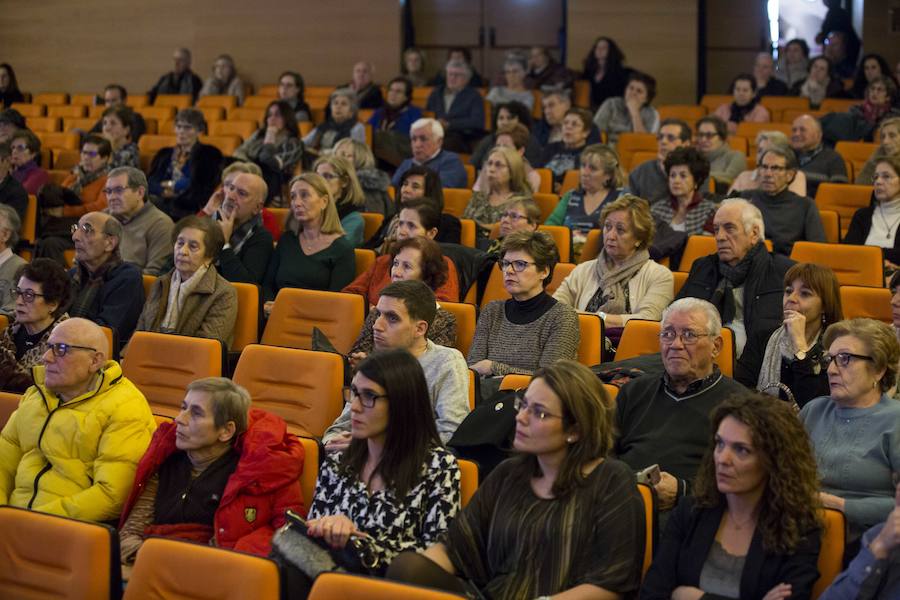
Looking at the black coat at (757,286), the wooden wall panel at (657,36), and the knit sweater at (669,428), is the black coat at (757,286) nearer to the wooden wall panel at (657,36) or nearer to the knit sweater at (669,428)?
the knit sweater at (669,428)

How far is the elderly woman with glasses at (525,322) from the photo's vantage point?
12.6ft

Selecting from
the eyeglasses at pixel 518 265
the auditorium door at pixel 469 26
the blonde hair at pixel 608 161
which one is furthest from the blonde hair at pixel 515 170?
the auditorium door at pixel 469 26

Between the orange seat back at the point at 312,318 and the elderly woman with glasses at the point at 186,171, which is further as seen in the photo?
the elderly woman with glasses at the point at 186,171

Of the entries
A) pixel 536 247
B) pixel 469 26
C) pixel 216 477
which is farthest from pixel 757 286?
pixel 469 26

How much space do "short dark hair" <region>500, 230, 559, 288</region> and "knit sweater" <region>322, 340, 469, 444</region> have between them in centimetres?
64

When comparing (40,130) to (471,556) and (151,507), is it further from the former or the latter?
(471,556)

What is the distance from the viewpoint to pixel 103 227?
15.5 ft

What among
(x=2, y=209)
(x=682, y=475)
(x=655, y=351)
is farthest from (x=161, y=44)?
(x=682, y=475)

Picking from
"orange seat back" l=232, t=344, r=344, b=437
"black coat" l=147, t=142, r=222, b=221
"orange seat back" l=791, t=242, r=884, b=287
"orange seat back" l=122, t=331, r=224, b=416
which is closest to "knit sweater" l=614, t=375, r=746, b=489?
"orange seat back" l=232, t=344, r=344, b=437

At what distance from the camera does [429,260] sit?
428 cm

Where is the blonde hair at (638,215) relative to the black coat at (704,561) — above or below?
above

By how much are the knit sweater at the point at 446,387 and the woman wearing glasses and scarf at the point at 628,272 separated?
3.85ft

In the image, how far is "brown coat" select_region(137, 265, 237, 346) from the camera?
179 inches

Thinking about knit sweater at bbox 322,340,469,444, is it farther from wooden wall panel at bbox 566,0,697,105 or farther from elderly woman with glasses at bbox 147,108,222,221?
wooden wall panel at bbox 566,0,697,105
